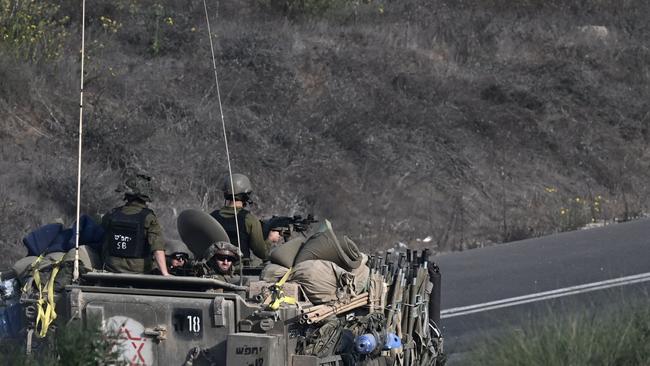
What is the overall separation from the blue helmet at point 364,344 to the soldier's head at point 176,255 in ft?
5.72

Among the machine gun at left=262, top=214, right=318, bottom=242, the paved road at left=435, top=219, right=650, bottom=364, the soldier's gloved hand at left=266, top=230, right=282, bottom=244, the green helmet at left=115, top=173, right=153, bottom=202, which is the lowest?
the paved road at left=435, top=219, right=650, bottom=364

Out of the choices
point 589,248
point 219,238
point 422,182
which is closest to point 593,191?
point 422,182

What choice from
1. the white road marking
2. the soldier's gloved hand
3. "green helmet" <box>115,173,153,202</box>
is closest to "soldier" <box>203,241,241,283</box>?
"green helmet" <box>115,173,153,202</box>

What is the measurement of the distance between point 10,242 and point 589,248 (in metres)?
7.73

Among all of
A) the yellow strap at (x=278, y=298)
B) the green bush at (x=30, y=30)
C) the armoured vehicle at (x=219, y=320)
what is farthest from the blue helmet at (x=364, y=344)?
the green bush at (x=30, y=30)

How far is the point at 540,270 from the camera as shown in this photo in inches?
707

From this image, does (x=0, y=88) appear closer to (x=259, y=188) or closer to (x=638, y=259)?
(x=259, y=188)

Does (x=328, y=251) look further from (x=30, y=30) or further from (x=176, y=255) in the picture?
(x=30, y=30)

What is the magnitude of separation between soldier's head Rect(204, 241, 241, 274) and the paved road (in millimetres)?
4630

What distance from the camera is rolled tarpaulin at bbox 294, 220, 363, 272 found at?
10.6m

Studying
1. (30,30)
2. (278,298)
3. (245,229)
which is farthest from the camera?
(30,30)

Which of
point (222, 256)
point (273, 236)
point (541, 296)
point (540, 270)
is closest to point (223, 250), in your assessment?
point (222, 256)

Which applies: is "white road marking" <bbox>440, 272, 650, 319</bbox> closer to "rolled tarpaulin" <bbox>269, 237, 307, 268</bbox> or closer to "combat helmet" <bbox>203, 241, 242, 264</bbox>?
"rolled tarpaulin" <bbox>269, 237, 307, 268</bbox>

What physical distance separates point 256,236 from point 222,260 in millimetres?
1293
